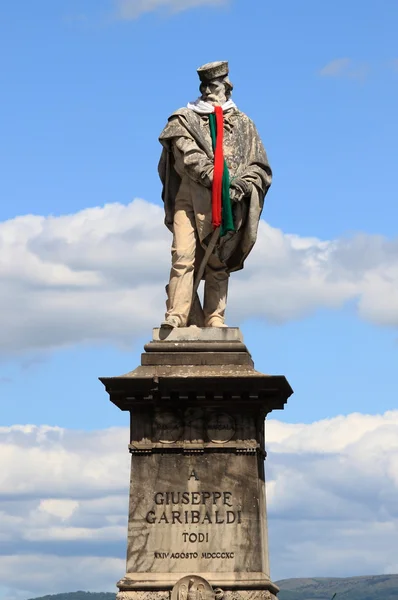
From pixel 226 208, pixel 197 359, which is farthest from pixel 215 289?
pixel 197 359

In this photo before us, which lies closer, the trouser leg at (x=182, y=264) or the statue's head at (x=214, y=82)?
the trouser leg at (x=182, y=264)

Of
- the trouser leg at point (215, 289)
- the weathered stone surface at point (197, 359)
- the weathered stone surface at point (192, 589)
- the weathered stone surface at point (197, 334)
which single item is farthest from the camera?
the trouser leg at point (215, 289)

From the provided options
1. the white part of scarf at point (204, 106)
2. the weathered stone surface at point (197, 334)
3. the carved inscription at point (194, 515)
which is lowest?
the carved inscription at point (194, 515)

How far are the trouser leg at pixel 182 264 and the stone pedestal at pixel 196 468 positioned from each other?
1.94ft

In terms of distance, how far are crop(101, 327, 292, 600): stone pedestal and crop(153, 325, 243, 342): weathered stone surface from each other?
0.22 ft

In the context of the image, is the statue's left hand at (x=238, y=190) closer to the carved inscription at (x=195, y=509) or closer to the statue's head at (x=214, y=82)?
the statue's head at (x=214, y=82)

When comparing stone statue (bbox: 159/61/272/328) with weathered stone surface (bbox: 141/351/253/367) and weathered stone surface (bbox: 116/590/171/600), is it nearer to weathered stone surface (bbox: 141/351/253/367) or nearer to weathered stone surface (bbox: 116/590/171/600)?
weathered stone surface (bbox: 141/351/253/367)

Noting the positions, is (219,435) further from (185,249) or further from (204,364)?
(185,249)

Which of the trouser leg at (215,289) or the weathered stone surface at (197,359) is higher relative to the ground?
the trouser leg at (215,289)

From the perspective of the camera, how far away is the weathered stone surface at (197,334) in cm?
2384

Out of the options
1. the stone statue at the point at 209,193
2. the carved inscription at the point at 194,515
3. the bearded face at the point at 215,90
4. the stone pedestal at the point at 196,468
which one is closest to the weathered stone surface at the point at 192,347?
the stone pedestal at the point at 196,468

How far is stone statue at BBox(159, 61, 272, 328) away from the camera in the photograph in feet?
79.3

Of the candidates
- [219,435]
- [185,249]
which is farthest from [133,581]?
[185,249]

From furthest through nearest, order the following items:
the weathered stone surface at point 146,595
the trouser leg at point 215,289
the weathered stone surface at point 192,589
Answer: the trouser leg at point 215,289 → the weathered stone surface at point 146,595 → the weathered stone surface at point 192,589
